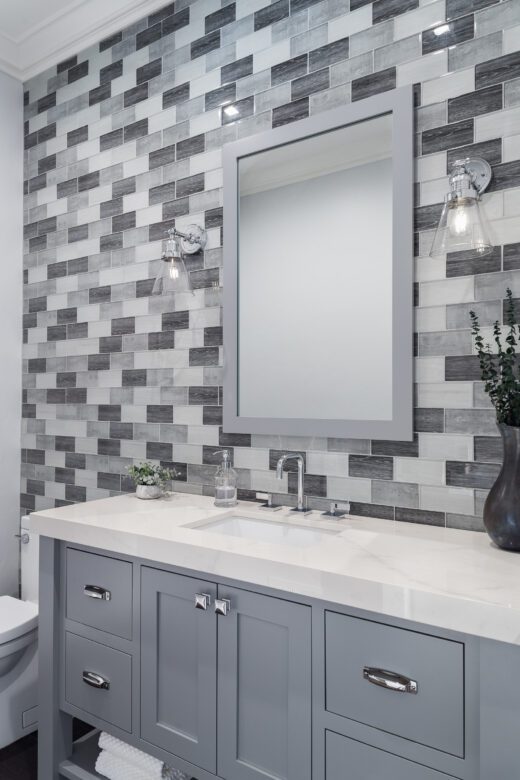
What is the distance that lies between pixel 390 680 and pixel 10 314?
242 centimetres

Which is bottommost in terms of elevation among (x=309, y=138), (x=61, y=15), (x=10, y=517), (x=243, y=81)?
(x=10, y=517)

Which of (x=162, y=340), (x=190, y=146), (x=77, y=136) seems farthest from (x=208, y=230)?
(x=77, y=136)

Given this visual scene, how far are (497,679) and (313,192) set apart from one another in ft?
4.86

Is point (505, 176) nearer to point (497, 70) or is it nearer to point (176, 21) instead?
point (497, 70)

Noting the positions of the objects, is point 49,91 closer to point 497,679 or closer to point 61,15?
point 61,15

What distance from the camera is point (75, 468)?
8.47ft

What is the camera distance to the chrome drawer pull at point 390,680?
111cm

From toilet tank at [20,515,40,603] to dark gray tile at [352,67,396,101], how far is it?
2.06 metres

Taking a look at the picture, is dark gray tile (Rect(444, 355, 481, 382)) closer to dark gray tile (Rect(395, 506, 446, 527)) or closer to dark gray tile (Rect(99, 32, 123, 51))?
dark gray tile (Rect(395, 506, 446, 527))

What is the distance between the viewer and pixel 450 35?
1604mm

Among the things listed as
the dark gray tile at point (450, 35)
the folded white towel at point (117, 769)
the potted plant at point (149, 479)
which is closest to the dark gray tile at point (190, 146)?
the dark gray tile at point (450, 35)

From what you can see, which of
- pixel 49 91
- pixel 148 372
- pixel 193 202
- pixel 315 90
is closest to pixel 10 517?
pixel 148 372

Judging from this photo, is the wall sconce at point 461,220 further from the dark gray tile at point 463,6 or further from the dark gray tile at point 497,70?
the dark gray tile at point 463,6

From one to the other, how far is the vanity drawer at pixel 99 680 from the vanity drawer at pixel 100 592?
70 millimetres
